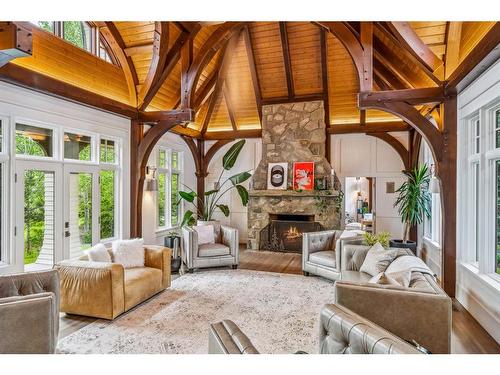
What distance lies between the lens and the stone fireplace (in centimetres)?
764

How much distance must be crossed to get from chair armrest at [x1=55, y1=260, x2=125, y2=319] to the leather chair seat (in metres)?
2.88

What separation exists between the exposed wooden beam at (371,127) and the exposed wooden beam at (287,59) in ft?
4.80

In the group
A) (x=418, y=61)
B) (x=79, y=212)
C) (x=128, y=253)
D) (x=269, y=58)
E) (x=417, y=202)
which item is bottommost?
(x=128, y=253)

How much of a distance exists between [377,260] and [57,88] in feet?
16.5

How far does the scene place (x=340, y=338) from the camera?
2.01 metres

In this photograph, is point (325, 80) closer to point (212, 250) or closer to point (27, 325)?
point (212, 250)

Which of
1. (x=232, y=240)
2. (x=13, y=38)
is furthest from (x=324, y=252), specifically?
(x=13, y=38)

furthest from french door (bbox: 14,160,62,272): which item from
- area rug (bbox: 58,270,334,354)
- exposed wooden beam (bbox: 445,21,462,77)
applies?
exposed wooden beam (bbox: 445,21,462,77)

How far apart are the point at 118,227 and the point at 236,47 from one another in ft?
15.7

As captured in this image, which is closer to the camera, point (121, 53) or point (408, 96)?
point (408, 96)

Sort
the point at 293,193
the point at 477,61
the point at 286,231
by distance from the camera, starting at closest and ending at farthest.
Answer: the point at 477,61
the point at 293,193
the point at 286,231

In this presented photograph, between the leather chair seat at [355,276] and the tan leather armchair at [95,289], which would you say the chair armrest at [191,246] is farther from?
the leather chair seat at [355,276]

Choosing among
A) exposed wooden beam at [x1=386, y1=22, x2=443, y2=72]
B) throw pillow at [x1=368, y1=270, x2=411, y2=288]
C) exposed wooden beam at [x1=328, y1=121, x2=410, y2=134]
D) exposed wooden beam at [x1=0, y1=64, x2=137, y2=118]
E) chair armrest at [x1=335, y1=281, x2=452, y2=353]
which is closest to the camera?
chair armrest at [x1=335, y1=281, x2=452, y2=353]

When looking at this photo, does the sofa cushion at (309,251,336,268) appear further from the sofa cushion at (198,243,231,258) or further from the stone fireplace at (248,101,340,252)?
the stone fireplace at (248,101,340,252)
